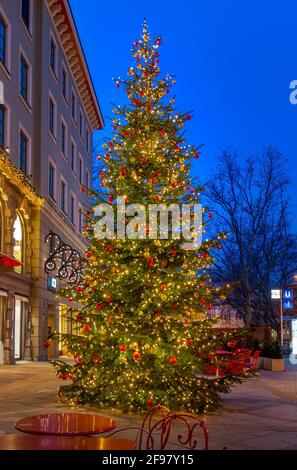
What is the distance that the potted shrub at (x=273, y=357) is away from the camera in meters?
27.5

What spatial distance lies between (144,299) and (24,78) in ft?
63.2

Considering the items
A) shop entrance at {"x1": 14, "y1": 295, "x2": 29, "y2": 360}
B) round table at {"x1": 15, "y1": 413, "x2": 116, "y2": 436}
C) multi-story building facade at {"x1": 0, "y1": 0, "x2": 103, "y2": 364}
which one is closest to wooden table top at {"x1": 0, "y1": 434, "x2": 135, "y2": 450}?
round table at {"x1": 15, "y1": 413, "x2": 116, "y2": 436}

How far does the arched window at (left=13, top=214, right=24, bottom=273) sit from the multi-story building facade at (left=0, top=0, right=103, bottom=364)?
0.04 metres

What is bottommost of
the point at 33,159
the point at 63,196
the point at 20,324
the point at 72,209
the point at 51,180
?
the point at 20,324

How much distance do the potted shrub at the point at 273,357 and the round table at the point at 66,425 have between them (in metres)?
22.2

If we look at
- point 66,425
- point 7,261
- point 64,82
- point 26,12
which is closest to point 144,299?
point 66,425

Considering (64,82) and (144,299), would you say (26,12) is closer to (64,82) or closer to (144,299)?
(64,82)

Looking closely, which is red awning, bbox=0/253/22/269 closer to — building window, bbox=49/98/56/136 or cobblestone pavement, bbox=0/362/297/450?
cobblestone pavement, bbox=0/362/297/450

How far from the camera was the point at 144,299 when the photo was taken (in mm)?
11680

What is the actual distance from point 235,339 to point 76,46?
99.4ft

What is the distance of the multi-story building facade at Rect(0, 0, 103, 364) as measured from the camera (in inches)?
974

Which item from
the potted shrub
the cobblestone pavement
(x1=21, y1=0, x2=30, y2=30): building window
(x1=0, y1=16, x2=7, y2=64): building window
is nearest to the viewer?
the cobblestone pavement

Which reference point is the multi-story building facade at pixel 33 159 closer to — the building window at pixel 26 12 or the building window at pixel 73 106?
the building window at pixel 26 12

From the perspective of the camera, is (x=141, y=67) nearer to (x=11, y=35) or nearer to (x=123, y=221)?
(x=123, y=221)
